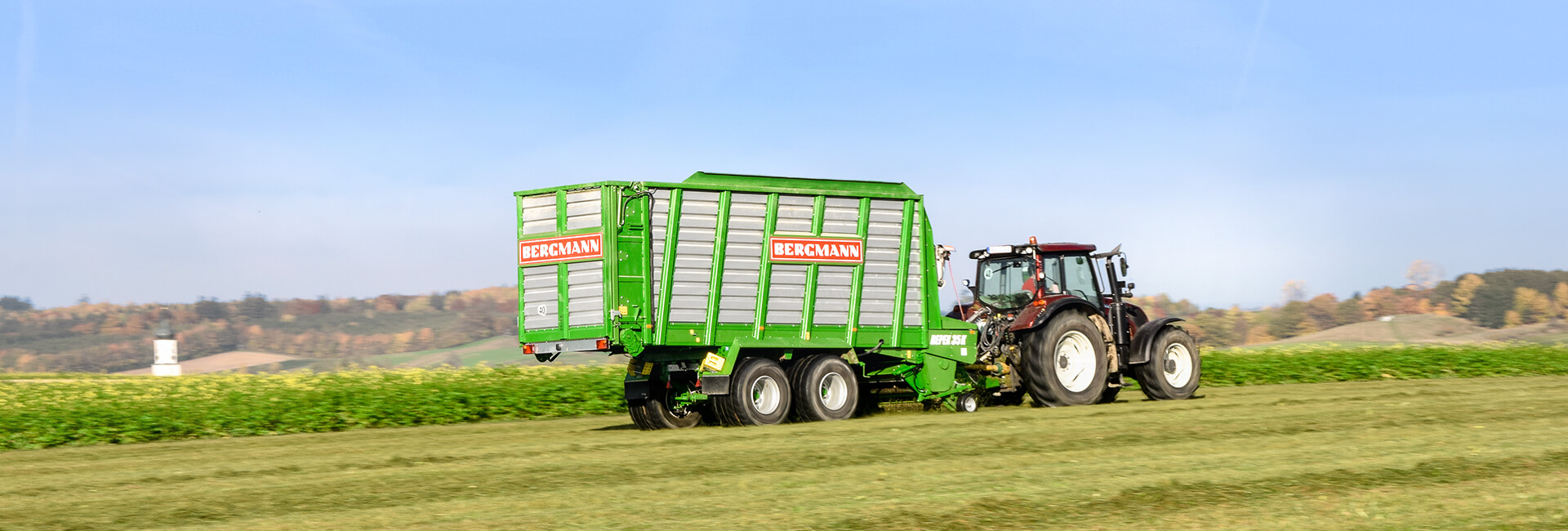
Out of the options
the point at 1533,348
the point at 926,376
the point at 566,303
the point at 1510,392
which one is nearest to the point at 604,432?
the point at 566,303

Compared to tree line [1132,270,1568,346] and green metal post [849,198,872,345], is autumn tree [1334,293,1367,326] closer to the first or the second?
tree line [1132,270,1568,346]

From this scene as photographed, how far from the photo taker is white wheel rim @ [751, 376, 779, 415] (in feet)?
47.9

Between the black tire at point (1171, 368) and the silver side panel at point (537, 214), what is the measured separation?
25.6 feet

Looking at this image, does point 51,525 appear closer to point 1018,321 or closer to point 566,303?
point 566,303

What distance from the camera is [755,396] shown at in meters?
14.6

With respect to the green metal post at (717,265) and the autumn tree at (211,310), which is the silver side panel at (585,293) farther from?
the autumn tree at (211,310)

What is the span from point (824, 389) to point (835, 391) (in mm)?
131

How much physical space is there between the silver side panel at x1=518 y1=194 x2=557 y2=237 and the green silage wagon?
0.05 ft

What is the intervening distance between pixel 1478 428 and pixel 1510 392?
6272mm

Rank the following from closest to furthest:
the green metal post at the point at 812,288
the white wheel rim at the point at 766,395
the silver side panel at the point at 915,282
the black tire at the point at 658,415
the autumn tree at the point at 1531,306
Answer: the white wheel rim at the point at 766,395 → the green metal post at the point at 812,288 → the black tire at the point at 658,415 → the silver side panel at the point at 915,282 → the autumn tree at the point at 1531,306

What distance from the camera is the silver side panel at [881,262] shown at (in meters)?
15.4

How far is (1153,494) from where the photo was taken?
7922mm

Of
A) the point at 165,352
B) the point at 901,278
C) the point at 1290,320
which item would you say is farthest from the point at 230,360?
the point at 901,278

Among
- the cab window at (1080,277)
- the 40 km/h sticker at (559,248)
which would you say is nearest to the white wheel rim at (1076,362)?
the cab window at (1080,277)
